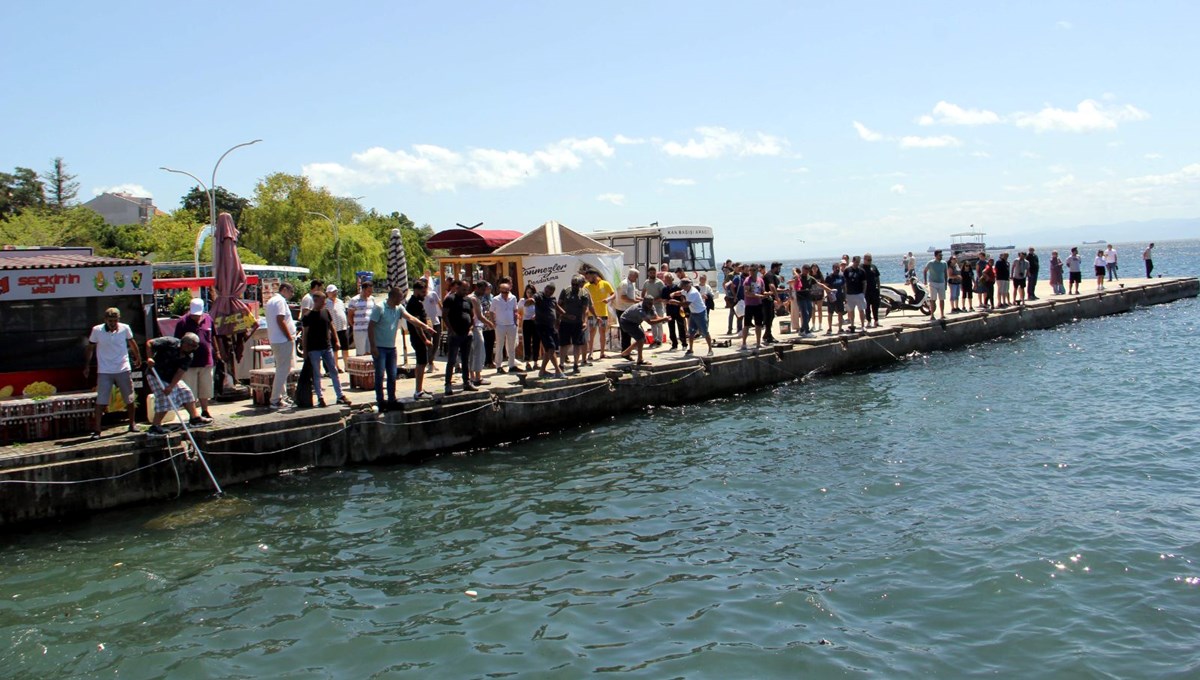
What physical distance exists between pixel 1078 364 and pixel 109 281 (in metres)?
19.9

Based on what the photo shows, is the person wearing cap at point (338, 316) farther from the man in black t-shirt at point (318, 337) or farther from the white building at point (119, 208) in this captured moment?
the white building at point (119, 208)

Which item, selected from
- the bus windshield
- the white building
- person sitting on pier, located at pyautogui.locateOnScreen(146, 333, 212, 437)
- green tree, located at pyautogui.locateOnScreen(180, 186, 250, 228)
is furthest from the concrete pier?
the white building

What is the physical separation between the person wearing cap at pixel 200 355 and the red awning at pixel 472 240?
948 cm

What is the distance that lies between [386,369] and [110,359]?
11.7 ft

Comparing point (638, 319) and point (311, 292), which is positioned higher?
point (311, 292)

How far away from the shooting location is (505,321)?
15.1 metres

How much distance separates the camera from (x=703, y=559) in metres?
8.82

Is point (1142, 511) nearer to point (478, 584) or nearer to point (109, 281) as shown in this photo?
point (478, 584)

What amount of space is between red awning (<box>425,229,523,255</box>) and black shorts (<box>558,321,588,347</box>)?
247 inches

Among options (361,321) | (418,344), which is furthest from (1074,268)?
(418,344)

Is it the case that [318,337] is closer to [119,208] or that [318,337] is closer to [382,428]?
[382,428]

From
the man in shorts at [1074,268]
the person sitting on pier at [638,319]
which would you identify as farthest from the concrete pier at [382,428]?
the man in shorts at [1074,268]

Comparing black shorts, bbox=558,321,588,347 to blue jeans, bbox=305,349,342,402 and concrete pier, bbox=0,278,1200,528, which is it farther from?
blue jeans, bbox=305,349,342,402

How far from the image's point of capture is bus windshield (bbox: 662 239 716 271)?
32.1 metres
